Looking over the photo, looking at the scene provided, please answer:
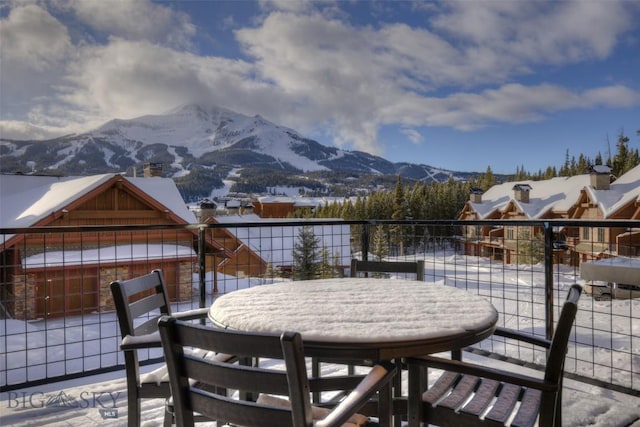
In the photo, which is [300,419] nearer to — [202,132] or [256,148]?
[256,148]

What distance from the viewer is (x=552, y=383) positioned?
1.29m

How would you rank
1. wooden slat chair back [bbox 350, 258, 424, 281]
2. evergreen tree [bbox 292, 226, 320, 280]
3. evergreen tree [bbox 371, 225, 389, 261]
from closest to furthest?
wooden slat chair back [bbox 350, 258, 424, 281], evergreen tree [bbox 371, 225, 389, 261], evergreen tree [bbox 292, 226, 320, 280]

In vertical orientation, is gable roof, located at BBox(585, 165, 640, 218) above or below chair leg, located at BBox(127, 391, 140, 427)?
above

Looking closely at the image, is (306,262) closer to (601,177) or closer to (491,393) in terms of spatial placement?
(601,177)

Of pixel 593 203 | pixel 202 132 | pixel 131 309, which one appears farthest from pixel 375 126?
pixel 202 132

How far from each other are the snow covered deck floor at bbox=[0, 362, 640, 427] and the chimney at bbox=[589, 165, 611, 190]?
78.9 feet

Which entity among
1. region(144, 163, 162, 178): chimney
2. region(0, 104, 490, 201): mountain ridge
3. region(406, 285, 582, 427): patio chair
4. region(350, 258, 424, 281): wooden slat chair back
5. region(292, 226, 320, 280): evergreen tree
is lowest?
region(292, 226, 320, 280): evergreen tree

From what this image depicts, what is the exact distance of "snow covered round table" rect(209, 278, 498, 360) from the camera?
4.20 feet

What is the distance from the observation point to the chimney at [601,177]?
75.1 feet

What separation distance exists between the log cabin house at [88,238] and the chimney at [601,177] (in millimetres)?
20807

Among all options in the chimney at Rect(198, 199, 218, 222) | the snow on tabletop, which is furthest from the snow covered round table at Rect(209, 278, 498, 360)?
the chimney at Rect(198, 199, 218, 222)

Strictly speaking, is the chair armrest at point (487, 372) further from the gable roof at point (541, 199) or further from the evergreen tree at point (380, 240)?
the gable roof at point (541, 199)

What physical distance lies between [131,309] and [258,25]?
10491mm

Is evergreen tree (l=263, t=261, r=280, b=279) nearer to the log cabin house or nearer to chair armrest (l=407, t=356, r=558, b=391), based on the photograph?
the log cabin house
